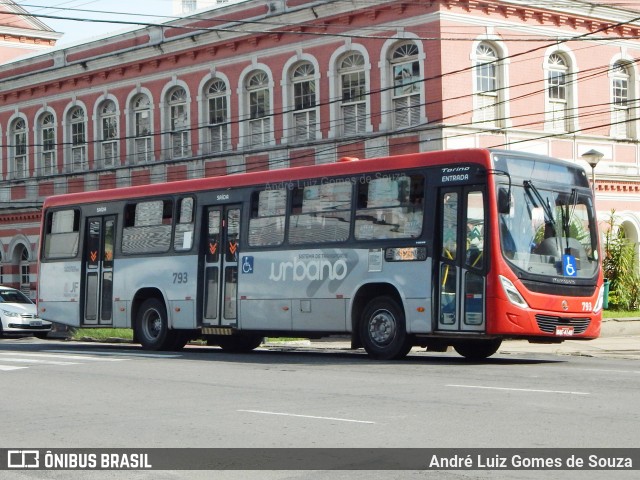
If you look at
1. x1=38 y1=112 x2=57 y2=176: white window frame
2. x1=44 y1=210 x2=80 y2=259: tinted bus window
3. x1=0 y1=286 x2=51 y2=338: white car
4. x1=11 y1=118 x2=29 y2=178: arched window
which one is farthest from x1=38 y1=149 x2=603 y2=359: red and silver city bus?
x1=11 y1=118 x2=29 y2=178: arched window

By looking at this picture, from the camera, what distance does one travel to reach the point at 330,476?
920 centimetres

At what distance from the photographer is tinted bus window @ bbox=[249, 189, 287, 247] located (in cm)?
2295

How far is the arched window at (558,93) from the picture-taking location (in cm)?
3894

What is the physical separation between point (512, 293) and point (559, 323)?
1.02 m

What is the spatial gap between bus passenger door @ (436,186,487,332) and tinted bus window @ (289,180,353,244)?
2.16 m

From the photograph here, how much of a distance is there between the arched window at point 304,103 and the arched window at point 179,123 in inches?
216

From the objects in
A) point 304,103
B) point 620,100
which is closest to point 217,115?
point 304,103

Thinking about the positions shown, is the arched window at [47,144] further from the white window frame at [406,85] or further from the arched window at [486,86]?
the arched window at [486,86]

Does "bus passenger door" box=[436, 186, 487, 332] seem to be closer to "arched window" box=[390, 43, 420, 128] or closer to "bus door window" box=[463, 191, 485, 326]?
"bus door window" box=[463, 191, 485, 326]

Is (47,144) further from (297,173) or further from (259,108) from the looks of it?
(297,173)

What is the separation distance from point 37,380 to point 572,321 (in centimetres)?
814

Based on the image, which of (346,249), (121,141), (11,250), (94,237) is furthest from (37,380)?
(11,250)

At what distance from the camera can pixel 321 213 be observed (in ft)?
72.8

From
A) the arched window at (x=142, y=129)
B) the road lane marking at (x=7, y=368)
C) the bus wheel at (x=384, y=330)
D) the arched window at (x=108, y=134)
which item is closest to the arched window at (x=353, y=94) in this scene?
the arched window at (x=142, y=129)
